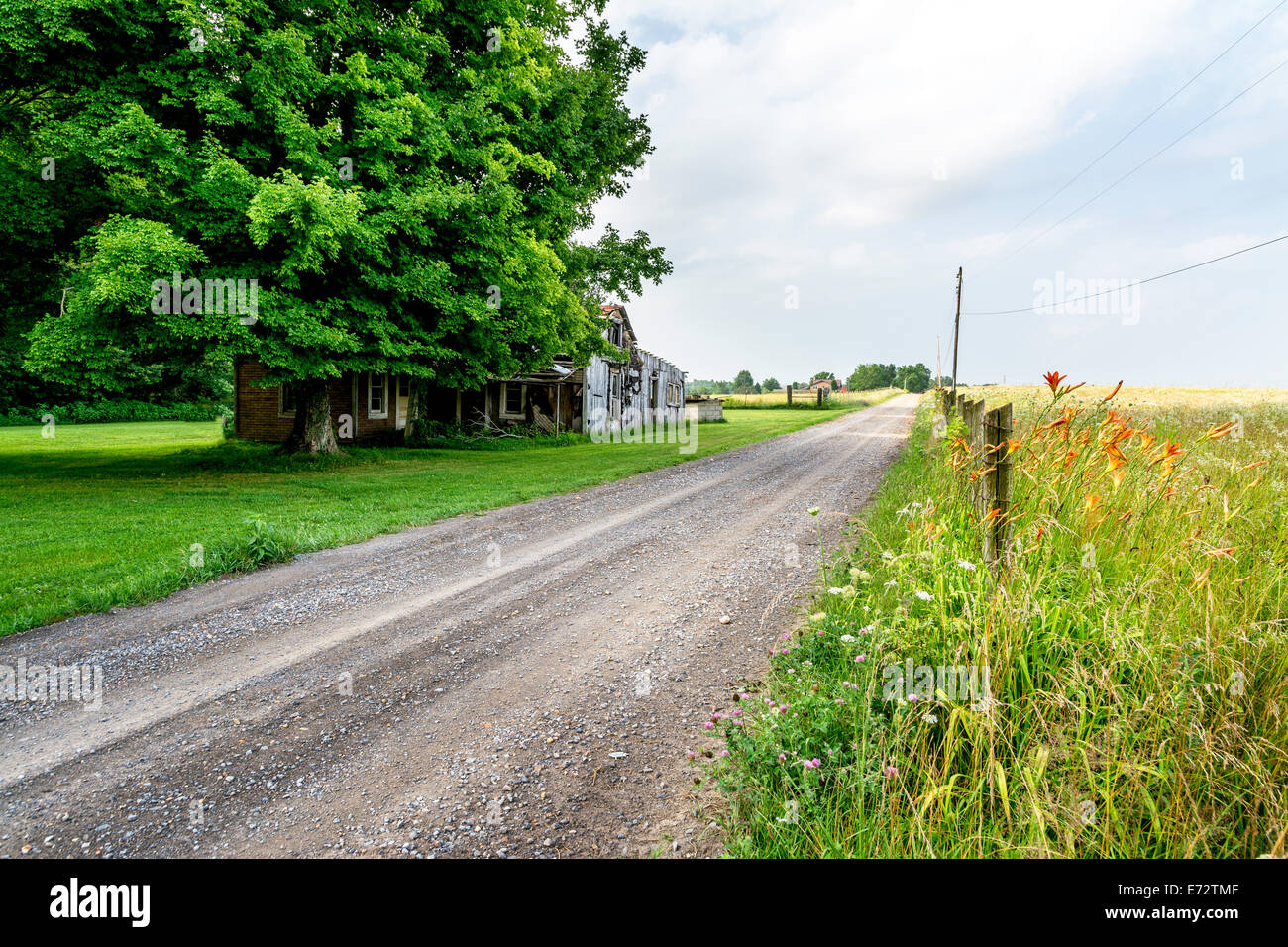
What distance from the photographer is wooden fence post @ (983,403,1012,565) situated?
139 inches

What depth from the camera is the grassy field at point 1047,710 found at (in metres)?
2.17

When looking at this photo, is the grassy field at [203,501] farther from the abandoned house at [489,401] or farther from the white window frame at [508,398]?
the white window frame at [508,398]

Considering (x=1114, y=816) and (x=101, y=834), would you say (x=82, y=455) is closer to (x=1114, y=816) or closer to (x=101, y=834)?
(x=101, y=834)

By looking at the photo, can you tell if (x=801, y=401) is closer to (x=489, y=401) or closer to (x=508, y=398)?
(x=508, y=398)

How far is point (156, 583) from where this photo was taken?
585cm

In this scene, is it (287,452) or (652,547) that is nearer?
(652,547)

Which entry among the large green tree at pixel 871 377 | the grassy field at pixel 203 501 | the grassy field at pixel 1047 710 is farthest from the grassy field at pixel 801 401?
the large green tree at pixel 871 377

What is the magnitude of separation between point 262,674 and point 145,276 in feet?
31.9

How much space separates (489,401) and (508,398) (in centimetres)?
87

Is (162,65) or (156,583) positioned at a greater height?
(162,65)

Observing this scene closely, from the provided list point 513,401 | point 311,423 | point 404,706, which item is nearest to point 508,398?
point 513,401

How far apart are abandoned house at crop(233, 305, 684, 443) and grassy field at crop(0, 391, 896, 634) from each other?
2.67m

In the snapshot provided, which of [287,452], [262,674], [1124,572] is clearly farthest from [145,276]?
[1124,572]

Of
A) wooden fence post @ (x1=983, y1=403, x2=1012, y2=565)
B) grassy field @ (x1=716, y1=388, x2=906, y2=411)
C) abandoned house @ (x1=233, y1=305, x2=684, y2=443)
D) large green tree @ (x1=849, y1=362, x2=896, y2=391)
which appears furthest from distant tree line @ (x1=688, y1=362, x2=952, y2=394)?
wooden fence post @ (x1=983, y1=403, x2=1012, y2=565)
